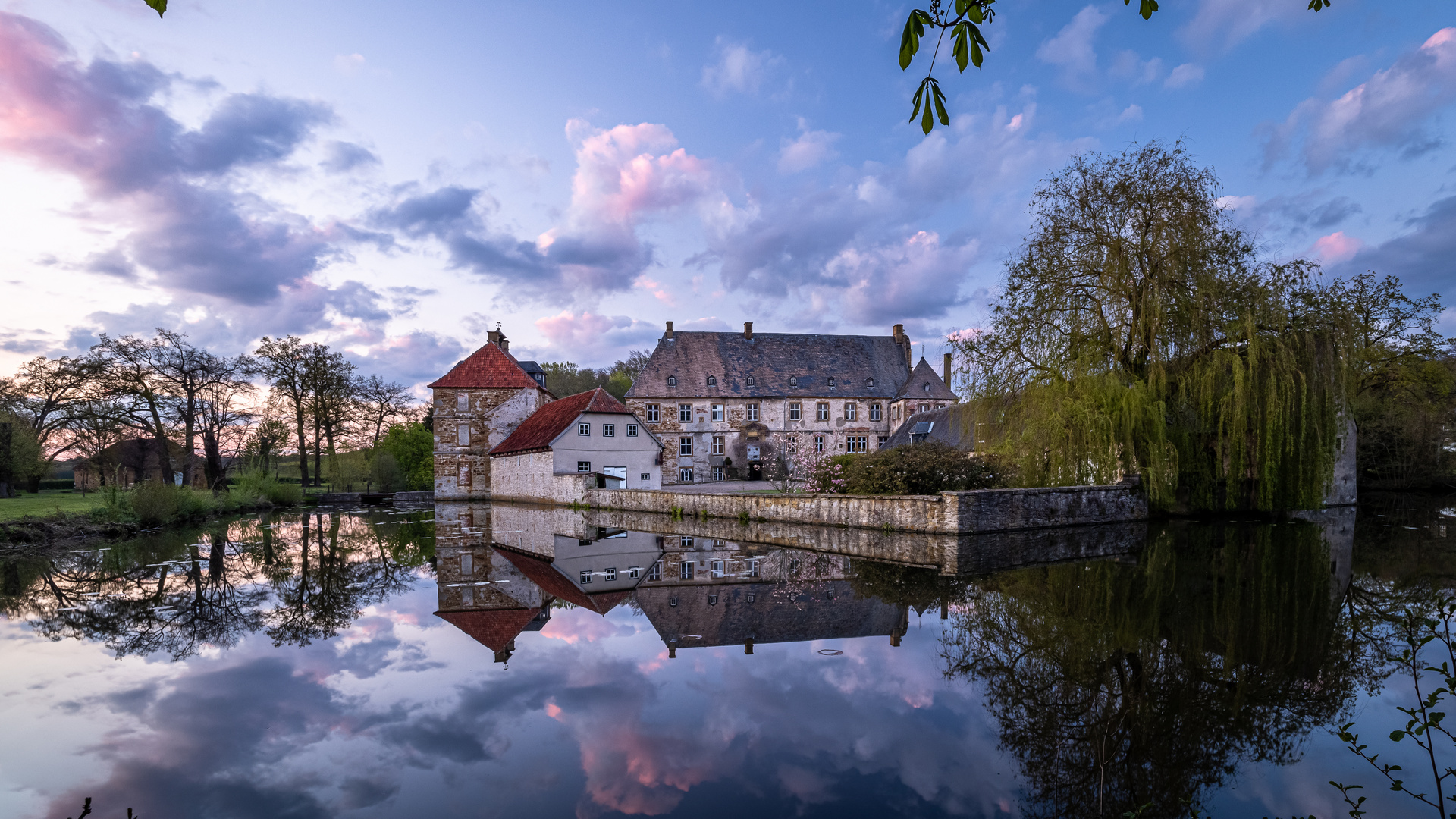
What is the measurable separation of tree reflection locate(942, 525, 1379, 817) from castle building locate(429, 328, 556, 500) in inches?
1082

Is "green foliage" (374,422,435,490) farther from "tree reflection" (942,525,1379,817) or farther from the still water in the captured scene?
"tree reflection" (942,525,1379,817)

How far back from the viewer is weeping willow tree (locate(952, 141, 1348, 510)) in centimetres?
1622

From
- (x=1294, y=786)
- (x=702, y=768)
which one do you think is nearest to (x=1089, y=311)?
(x=1294, y=786)

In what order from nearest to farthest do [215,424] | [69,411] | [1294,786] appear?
[1294,786]
[69,411]
[215,424]

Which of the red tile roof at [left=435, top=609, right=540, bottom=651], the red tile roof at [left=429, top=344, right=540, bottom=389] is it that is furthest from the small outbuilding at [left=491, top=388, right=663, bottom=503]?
the red tile roof at [left=435, top=609, right=540, bottom=651]

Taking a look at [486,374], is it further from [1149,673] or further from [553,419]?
[1149,673]

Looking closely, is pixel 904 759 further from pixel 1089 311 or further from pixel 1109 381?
pixel 1089 311

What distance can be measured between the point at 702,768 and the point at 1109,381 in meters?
15.8

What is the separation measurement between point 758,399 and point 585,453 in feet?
49.4

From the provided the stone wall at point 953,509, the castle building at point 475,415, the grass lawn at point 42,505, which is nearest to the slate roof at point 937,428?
the stone wall at point 953,509

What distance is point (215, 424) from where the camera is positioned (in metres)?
30.5

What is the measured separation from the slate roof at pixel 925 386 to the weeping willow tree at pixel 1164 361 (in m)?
20.1

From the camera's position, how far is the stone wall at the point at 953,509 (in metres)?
14.5

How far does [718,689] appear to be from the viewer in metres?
5.30
